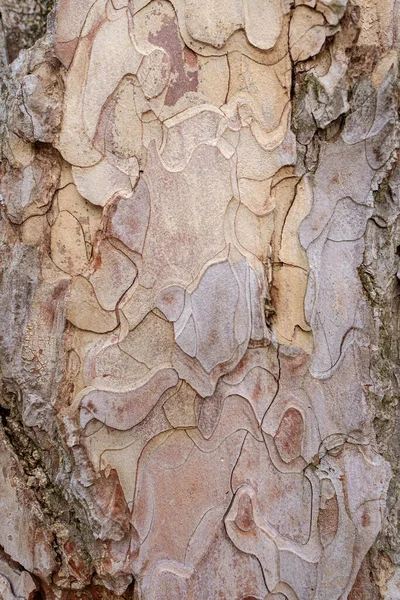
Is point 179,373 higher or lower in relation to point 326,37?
lower

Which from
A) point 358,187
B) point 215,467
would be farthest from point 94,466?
point 358,187

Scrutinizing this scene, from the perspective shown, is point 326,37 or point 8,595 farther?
point 8,595

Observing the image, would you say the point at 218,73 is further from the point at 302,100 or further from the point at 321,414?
the point at 321,414

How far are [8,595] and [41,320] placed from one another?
1.74 ft

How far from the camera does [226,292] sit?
103 centimetres

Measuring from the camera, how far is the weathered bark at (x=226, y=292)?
103 centimetres

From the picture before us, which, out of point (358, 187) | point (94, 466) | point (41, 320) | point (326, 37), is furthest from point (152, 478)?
point (326, 37)

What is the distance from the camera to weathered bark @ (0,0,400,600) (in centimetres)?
103

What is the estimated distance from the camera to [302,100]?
104 cm

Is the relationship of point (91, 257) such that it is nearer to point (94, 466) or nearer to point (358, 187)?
point (94, 466)

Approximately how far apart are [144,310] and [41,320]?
0.19 meters

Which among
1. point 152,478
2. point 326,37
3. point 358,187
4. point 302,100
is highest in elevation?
point 326,37

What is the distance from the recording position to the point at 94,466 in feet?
3.45

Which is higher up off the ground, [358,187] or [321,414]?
[358,187]
